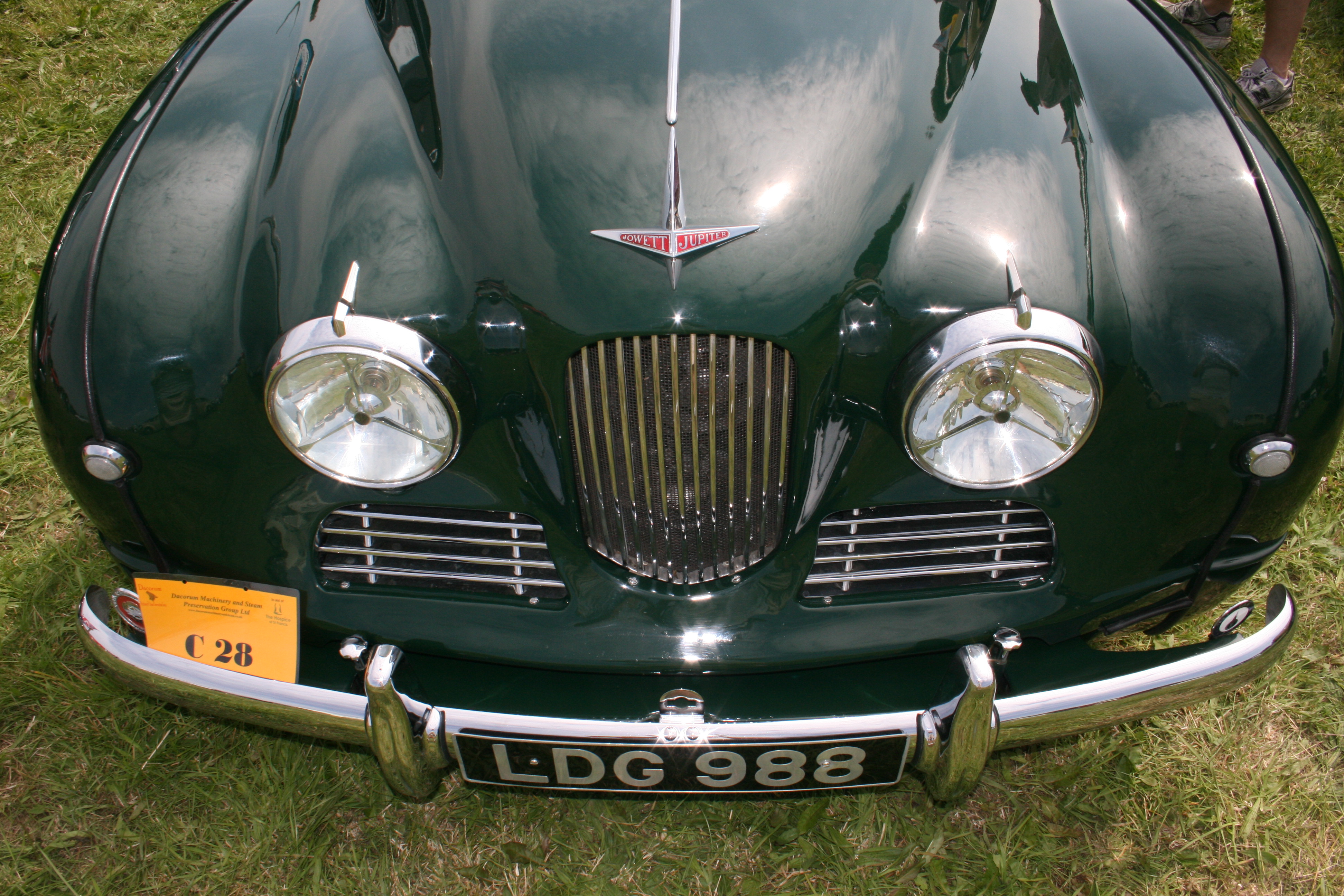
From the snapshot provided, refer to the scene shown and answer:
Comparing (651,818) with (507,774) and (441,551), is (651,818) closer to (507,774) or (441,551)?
(507,774)

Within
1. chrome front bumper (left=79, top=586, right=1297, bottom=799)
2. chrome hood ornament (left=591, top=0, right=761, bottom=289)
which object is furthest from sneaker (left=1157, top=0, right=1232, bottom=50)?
chrome hood ornament (left=591, top=0, right=761, bottom=289)

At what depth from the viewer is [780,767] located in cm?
161

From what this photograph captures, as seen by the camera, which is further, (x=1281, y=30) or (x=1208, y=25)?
(x=1208, y=25)

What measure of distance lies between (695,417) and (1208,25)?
383 centimetres

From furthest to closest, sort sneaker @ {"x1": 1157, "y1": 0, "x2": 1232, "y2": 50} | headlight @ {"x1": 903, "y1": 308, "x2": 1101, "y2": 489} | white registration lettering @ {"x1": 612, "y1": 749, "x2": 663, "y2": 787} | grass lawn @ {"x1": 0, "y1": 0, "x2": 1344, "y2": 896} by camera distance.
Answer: sneaker @ {"x1": 1157, "y1": 0, "x2": 1232, "y2": 50} → grass lawn @ {"x1": 0, "y1": 0, "x2": 1344, "y2": 896} → white registration lettering @ {"x1": 612, "y1": 749, "x2": 663, "y2": 787} → headlight @ {"x1": 903, "y1": 308, "x2": 1101, "y2": 489}

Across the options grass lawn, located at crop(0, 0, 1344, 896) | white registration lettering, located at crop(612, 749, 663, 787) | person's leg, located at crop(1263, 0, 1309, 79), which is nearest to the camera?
white registration lettering, located at crop(612, 749, 663, 787)

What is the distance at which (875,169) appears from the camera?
1.68 meters

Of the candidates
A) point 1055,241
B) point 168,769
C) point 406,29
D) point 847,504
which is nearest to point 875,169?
point 1055,241

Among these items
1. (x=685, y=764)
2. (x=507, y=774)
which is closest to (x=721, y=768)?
(x=685, y=764)

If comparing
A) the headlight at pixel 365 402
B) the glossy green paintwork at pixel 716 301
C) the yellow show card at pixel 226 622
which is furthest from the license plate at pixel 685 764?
the headlight at pixel 365 402

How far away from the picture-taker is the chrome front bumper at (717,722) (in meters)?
1.56

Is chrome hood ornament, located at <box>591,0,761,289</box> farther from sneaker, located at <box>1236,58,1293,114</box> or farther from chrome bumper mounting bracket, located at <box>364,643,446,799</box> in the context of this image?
sneaker, located at <box>1236,58,1293,114</box>

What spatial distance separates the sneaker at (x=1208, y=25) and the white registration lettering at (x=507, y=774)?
4102 millimetres

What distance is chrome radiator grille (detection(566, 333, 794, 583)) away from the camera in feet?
5.07
